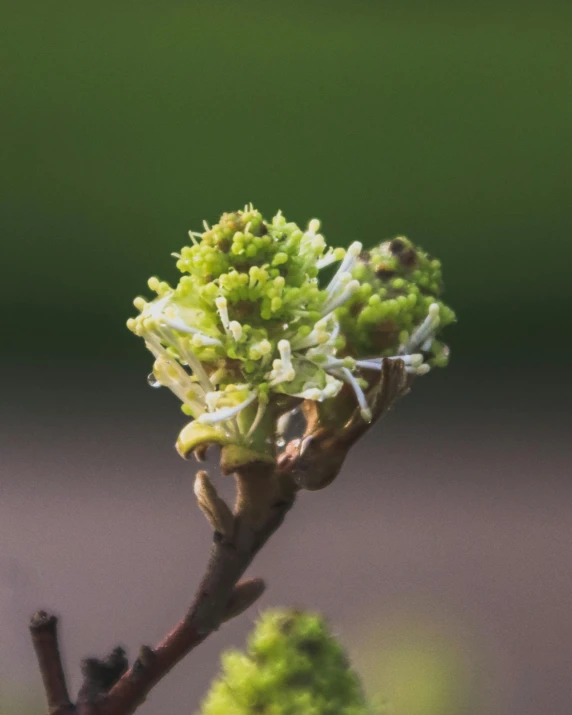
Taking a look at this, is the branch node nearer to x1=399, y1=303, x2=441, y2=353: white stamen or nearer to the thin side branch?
the thin side branch

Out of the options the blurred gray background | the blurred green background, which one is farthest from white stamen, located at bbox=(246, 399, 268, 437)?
the blurred green background

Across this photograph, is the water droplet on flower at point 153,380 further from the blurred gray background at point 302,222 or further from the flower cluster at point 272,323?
the blurred gray background at point 302,222

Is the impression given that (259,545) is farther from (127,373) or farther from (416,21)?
(127,373)

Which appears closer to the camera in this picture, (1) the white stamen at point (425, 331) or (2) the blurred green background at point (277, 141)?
(1) the white stamen at point (425, 331)

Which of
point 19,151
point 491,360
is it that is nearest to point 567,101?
point 491,360

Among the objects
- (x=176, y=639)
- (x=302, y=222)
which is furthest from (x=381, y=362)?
(x=302, y=222)

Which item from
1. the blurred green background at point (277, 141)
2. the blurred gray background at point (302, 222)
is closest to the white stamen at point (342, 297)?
the blurred gray background at point (302, 222)

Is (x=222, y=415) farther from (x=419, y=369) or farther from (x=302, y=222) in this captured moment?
(x=302, y=222)
